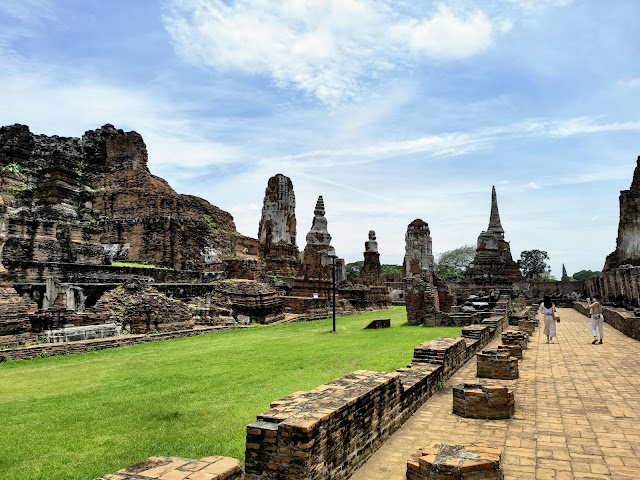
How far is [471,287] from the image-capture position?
23656 millimetres

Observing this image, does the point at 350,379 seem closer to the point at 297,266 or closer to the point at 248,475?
the point at 248,475

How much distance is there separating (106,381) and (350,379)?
15.1 ft

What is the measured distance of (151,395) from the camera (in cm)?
587

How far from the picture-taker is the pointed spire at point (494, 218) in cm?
3909

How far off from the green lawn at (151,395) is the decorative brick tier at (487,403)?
2.02 meters

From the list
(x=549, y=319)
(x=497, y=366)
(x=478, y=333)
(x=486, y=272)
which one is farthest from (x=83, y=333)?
(x=486, y=272)

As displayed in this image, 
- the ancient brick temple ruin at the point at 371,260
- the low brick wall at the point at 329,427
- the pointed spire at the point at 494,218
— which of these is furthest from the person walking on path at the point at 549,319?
the pointed spire at the point at 494,218

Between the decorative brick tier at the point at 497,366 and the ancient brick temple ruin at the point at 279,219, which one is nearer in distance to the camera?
the decorative brick tier at the point at 497,366

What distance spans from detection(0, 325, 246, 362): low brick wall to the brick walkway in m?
8.35

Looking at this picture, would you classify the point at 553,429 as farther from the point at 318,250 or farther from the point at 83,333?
the point at 318,250

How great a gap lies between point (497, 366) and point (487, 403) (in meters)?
2.15

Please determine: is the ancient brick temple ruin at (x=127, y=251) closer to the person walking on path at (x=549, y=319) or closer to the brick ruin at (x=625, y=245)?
A: the person walking on path at (x=549, y=319)

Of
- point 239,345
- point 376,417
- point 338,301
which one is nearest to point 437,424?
point 376,417

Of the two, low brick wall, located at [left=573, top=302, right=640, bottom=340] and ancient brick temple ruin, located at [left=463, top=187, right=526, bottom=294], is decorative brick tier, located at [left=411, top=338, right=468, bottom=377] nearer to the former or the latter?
low brick wall, located at [left=573, top=302, right=640, bottom=340]
